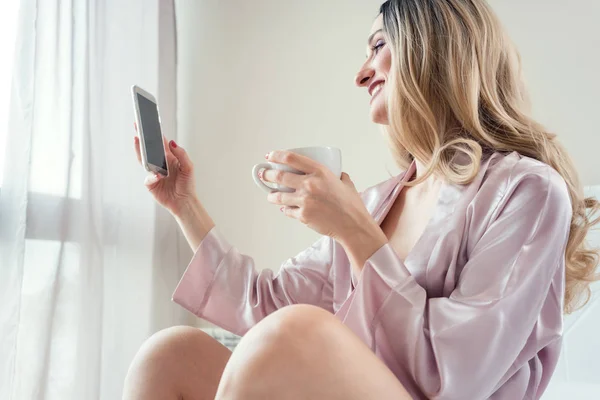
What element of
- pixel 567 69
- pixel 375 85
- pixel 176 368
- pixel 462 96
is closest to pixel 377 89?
pixel 375 85

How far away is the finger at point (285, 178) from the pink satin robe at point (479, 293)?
0.15m

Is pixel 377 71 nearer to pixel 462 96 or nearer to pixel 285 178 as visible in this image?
pixel 462 96

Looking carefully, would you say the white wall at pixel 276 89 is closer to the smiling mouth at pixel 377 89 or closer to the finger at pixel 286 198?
the smiling mouth at pixel 377 89

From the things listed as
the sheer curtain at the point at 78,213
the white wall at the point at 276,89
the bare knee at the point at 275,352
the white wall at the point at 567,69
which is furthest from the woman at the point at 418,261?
the white wall at the point at 276,89

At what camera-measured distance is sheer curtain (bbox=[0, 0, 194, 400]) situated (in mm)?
1400

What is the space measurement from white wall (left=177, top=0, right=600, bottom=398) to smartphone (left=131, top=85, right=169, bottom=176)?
1025 millimetres

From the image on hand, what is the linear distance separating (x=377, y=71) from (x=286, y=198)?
0.43 metres

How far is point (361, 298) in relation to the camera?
0.83 metres

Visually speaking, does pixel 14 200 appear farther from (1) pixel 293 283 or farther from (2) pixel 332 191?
(2) pixel 332 191

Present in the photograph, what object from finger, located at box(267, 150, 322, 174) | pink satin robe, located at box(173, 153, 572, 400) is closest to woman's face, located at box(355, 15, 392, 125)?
pink satin robe, located at box(173, 153, 572, 400)

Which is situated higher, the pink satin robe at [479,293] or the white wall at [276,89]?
the white wall at [276,89]

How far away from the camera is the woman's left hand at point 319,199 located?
835 millimetres

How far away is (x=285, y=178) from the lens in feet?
2.78

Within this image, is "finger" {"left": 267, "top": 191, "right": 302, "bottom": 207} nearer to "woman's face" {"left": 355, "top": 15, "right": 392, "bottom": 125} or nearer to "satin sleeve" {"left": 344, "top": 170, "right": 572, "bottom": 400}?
"satin sleeve" {"left": 344, "top": 170, "right": 572, "bottom": 400}
